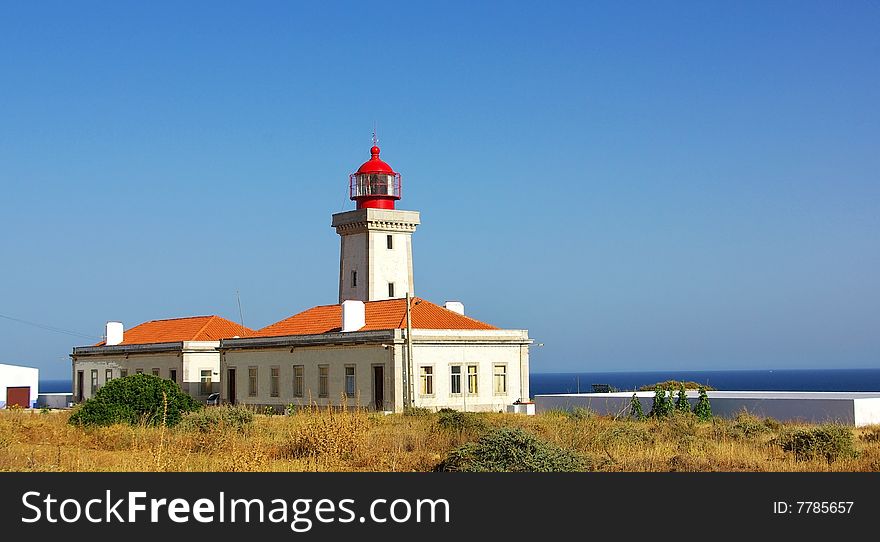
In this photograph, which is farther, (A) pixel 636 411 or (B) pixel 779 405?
(A) pixel 636 411

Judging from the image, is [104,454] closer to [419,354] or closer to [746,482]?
[746,482]

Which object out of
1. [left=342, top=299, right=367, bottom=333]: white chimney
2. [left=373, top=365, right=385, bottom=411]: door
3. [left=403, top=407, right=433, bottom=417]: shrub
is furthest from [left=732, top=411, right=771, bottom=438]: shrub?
[left=342, top=299, right=367, bottom=333]: white chimney

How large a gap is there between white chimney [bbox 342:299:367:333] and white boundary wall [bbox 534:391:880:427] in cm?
834

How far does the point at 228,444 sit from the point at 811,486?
33.0ft

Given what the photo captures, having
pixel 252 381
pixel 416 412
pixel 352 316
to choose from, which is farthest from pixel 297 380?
pixel 416 412

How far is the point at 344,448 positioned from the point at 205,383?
34.8 meters

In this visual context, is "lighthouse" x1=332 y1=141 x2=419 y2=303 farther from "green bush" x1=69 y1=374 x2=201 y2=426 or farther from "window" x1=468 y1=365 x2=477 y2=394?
"green bush" x1=69 y1=374 x2=201 y2=426

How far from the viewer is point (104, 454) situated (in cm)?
1675

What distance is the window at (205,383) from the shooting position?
49.7m

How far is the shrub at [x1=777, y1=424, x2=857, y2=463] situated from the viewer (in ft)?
59.2

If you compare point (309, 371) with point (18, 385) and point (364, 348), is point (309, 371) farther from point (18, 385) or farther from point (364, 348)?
point (18, 385)

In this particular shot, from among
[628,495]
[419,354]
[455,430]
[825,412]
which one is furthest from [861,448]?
[419,354]

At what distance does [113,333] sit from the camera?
55281 mm

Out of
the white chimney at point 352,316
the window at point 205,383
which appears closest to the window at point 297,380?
the white chimney at point 352,316
